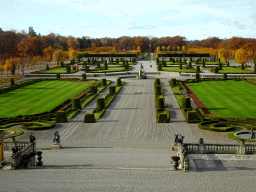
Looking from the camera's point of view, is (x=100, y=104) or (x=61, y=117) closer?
(x=61, y=117)

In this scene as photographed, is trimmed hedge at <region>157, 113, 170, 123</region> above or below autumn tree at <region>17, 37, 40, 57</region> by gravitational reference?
below

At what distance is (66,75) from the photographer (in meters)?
75.5

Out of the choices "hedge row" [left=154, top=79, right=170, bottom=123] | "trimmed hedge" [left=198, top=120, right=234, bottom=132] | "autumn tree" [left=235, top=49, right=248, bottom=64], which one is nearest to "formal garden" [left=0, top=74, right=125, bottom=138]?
"hedge row" [left=154, top=79, right=170, bottom=123]

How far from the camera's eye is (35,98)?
146 ft

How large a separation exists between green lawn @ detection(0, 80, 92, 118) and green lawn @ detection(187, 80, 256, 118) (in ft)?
62.9

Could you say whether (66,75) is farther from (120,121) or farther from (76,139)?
(76,139)

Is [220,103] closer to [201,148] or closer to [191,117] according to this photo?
[191,117]

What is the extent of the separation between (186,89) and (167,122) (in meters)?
21.7

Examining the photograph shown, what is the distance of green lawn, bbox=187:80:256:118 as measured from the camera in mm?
35094

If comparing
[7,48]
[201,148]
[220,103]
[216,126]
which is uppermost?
[7,48]

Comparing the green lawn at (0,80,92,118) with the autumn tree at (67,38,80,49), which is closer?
the green lawn at (0,80,92,118)

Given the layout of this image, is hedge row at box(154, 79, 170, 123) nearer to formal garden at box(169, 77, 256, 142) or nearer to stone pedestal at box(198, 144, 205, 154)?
formal garden at box(169, 77, 256, 142)

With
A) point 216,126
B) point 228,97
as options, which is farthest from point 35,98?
point 228,97

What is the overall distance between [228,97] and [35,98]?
26.7 metres
